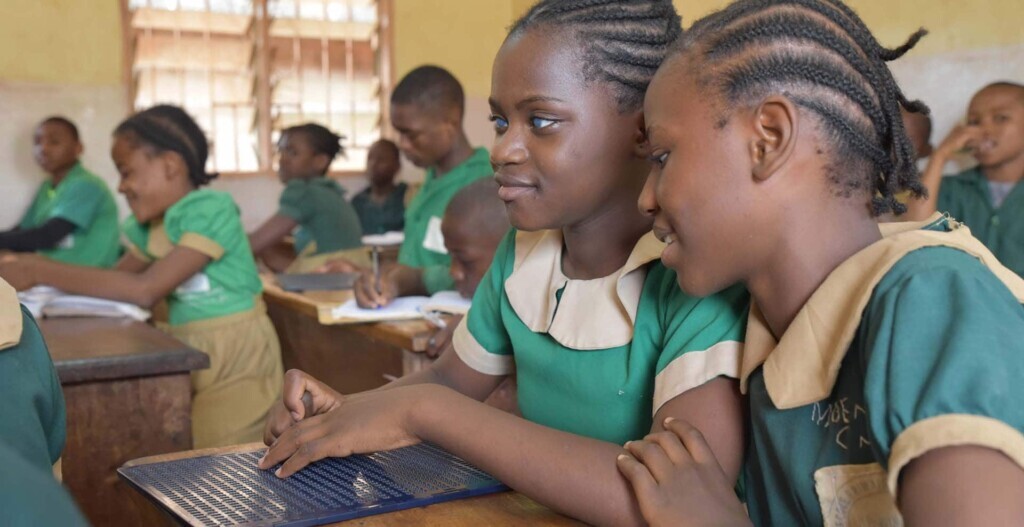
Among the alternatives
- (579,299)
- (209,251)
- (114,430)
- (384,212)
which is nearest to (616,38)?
(579,299)

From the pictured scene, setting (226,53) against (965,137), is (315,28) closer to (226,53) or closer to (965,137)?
(226,53)

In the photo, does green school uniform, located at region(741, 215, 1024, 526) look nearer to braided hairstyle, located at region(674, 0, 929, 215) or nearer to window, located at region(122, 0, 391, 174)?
braided hairstyle, located at region(674, 0, 929, 215)

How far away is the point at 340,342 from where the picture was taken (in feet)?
9.82

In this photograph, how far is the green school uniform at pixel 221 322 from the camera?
2.88 metres

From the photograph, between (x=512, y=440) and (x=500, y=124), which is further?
(x=500, y=124)

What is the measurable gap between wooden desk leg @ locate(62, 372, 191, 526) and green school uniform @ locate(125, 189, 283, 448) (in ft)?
1.87

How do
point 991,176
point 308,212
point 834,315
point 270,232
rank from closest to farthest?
point 834,315
point 991,176
point 270,232
point 308,212

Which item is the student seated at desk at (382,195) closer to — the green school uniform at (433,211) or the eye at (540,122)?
the green school uniform at (433,211)

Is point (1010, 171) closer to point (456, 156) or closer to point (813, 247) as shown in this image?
point (456, 156)

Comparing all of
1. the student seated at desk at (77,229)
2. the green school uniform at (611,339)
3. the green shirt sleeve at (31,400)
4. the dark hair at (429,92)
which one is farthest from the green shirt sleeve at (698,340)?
the student seated at desk at (77,229)

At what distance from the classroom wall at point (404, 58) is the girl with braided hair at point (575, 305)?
2.05 m

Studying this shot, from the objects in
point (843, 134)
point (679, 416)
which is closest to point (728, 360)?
point (679, 416)

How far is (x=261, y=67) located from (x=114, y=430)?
4842 mm

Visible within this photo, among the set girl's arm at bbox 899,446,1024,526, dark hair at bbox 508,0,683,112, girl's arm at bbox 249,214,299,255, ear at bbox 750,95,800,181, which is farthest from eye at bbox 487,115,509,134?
girl's arm at bbox 249,214,299,255
